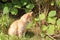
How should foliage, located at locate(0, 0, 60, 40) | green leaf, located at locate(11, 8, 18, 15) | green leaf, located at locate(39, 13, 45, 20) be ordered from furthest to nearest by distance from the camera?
green leaf, located at locate(11, 8, 18, 15), green leaf, located at locate(39, 13, 45, 20), foliage, located at locate(0, 0, 60, 40)

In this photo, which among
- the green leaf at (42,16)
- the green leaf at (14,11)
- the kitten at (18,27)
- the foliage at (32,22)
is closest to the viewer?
the kitten at (18,27)

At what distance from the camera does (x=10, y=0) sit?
5234 millimetres

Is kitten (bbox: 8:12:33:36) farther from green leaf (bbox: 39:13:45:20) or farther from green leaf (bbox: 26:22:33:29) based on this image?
green leaf (bbox: 39:13:45:20)

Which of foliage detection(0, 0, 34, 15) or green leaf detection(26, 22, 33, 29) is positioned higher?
foliage detection(0, 0, 34, 15)

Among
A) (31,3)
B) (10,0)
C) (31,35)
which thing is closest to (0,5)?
(10,0)

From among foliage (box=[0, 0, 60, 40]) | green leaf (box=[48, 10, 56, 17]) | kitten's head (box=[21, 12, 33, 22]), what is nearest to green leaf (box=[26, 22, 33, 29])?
foliage (box=[0, 0, 60, 40])

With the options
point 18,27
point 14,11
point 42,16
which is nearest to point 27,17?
point 18,27

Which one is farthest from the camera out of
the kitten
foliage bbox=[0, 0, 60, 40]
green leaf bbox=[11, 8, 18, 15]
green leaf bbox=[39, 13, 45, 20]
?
green leaf bbox=[11, 8, 18, 15]

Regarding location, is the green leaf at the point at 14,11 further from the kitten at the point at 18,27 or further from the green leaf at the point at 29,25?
the kitten at the point at 18,27

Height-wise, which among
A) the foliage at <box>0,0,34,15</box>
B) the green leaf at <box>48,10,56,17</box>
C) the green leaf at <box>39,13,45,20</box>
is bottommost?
the green leaf at <box>39,13,45,20</box>

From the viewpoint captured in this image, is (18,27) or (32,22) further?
(32,22)

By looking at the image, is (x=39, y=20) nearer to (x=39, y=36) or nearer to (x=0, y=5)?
(x=39, y=36)

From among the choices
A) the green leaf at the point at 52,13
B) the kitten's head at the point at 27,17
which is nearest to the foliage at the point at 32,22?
the green leaf at the point at 52,13

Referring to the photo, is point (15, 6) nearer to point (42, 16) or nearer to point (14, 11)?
point (14, 11)
